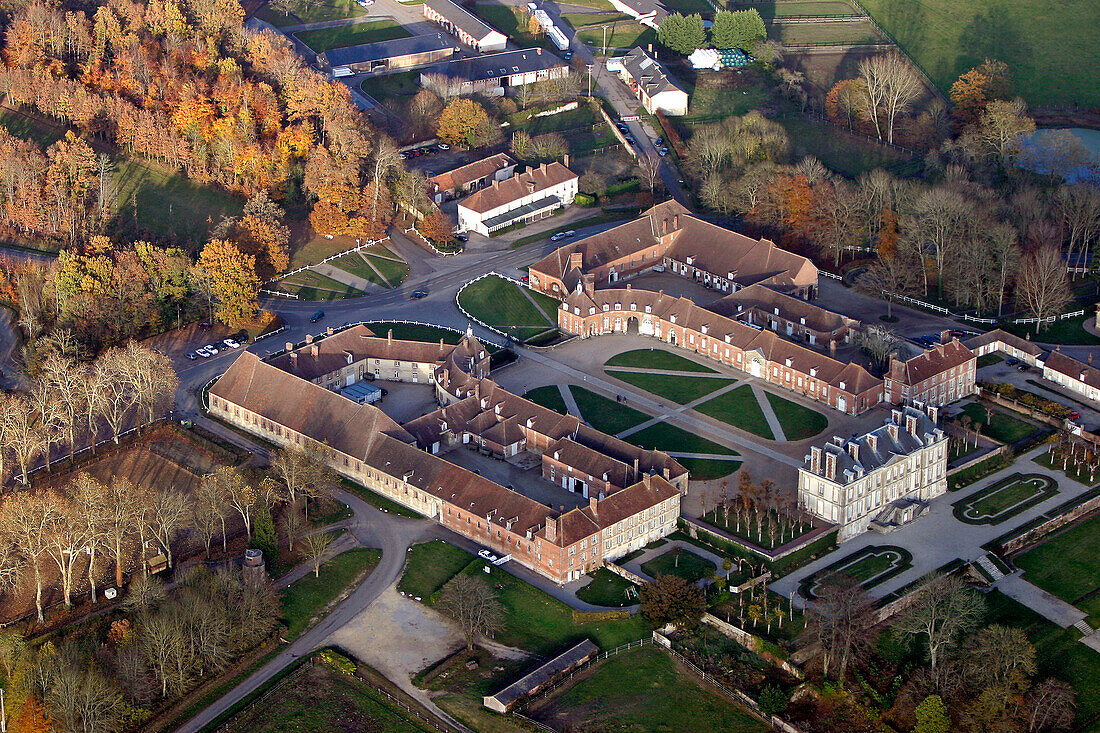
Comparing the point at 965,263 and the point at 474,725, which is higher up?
the point at 965,263

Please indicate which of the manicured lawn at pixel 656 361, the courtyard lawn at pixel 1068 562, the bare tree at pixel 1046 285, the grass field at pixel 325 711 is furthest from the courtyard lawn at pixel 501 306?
the courtyard lawn at pixel 1068 562

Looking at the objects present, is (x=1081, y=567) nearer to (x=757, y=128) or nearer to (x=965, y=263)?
(x=965, y=263)

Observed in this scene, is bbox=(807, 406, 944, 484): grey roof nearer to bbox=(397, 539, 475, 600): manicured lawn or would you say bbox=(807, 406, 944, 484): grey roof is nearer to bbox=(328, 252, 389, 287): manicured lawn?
bbox=(397, 539, 475, 600): manicured lawn

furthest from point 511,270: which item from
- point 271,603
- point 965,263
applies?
point 271,603

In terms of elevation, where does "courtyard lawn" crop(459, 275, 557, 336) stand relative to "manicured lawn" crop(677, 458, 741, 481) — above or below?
above

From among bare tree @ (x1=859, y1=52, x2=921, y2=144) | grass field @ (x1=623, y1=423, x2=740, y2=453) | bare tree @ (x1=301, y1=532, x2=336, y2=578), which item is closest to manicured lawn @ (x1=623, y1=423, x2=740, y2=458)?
grass field @ (x1=623, y1=423, x2=740, y2=453)

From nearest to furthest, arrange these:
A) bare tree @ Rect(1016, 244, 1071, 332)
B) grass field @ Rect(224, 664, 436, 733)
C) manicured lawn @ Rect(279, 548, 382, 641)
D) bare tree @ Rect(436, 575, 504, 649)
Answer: grass field @ Rect(224, 664, 436, 733), bare tree @ Rect(436, 575, 504, 649), manicured lawn @ Rect(279, 548, 382, 641), bare tree @ Rect(1016, 244, 1071, 332)
